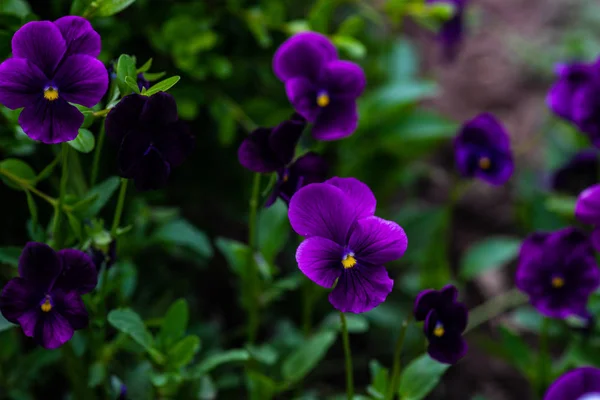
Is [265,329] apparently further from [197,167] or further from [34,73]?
[34,73]

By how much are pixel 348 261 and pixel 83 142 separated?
45 cm

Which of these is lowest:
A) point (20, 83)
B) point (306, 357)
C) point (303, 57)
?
point (306, 357)

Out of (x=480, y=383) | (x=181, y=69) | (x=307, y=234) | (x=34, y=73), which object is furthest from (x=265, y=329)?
(x=34, y=73)

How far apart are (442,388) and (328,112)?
1.14m

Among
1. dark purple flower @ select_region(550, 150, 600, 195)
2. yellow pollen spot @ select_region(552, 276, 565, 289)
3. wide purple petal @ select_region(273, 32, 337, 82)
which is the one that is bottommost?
dark purple flower @ select_region(550, 150, 600, 195)

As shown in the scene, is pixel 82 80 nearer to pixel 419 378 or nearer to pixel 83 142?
pixel 83 142

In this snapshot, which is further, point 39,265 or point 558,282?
point 558,282

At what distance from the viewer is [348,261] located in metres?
1.11

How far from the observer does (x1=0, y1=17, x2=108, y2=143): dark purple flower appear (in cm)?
108

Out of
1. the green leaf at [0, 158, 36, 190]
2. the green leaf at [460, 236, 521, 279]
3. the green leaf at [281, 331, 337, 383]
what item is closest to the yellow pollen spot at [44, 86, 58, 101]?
the green leaf at [0, 158, 36, 190]

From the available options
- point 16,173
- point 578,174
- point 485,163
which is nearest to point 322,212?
point 16,173

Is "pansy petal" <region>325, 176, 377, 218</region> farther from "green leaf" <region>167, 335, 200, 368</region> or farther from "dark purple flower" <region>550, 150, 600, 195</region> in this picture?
"dark purple flower" <region>550, 150, 600, 195</region>

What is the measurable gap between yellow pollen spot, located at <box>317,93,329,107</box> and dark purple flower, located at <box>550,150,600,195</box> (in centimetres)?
93

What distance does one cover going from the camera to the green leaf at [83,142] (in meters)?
1.16
